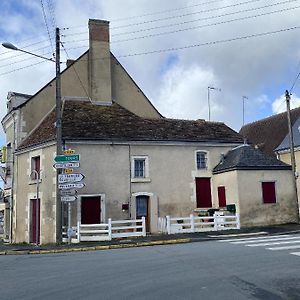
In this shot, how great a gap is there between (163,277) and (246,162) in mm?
14578

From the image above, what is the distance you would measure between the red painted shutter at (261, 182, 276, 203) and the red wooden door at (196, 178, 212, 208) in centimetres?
322

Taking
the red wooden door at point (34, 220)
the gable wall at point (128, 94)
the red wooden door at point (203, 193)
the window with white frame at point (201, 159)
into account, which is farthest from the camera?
the gable wall at point (128, 94)

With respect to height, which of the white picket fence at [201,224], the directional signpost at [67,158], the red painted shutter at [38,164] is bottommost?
the white picket fence at [201,224]

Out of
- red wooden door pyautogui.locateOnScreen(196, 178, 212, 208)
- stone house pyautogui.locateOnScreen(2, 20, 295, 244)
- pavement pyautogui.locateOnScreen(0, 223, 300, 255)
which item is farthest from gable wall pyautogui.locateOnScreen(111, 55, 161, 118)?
pavement pyautogui.locateOnScreen(0, 223, 300, 255)

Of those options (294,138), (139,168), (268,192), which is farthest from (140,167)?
(294,138)

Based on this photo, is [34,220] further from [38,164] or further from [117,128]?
[117,128]

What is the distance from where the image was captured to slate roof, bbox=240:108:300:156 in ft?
108

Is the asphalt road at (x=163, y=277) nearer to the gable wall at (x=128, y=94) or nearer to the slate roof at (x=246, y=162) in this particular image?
the slate roof at (x=246, y=162)

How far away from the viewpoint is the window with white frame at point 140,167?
72.3 feet

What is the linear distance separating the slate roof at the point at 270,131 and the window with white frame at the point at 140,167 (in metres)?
14.2

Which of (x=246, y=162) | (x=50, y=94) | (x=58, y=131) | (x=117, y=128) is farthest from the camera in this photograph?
(x=50, y=94)

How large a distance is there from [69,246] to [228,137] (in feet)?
41.4

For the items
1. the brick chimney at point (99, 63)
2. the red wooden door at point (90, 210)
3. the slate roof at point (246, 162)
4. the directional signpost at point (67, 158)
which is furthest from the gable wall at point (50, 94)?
the slate roof at point (246, 162)

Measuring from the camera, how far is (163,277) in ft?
27.4
